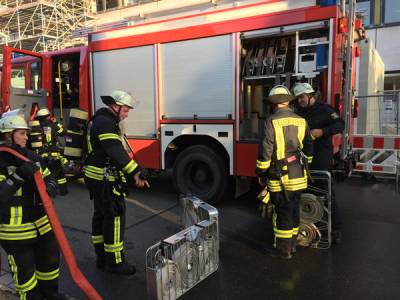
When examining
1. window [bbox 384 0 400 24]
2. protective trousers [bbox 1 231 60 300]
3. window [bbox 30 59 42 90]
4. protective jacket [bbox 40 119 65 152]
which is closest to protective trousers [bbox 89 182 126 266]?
protective trousers [bbox 1 231 60 300]

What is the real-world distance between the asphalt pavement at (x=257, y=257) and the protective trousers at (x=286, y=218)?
0.57 feet

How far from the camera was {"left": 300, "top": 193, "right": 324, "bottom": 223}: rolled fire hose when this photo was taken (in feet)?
12.0

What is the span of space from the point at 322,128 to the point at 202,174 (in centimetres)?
206

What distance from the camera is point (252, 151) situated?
4.81m

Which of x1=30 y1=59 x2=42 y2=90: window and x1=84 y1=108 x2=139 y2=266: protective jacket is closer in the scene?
x1=84 y1=108 x2=139 y2=266: protective jacket

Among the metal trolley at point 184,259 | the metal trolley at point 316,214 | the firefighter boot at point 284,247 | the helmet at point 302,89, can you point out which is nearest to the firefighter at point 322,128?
the helmet at point 302,89

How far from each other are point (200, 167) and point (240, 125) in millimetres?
990

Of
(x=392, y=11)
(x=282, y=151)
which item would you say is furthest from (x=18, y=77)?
(x=392, y=11)

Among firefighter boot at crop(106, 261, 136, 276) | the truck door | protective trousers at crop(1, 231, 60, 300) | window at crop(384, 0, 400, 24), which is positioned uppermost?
window at crop(384, 0, 400, 24)

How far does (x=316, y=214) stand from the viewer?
3680 millimetres

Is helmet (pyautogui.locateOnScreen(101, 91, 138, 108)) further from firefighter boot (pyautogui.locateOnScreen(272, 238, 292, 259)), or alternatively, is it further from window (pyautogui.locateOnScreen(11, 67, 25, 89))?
window (pyautogui.locateOnScreen(11, 67, 25, 89))

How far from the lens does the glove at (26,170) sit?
7.54ft

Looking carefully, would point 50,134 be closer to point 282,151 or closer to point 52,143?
point 52,143

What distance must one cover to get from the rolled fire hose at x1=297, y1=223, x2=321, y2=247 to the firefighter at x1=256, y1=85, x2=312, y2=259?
288 mm
